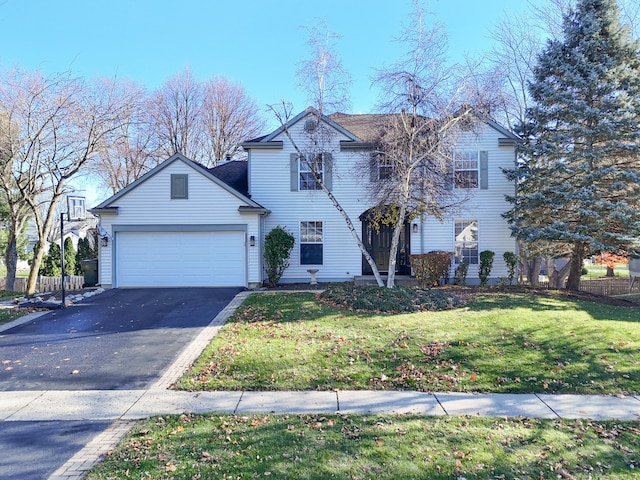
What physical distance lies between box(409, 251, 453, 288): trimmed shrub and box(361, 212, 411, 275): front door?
1.84 m

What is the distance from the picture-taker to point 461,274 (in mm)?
14453

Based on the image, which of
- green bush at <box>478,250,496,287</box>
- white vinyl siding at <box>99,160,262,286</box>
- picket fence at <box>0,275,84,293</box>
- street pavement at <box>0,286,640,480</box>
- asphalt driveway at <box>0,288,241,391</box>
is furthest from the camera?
picket fence at <box>0,275,84,293</box>

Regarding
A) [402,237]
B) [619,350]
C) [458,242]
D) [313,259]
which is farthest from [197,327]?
[458,242]

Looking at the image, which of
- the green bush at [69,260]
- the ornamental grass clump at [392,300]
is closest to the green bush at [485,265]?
the ornamental grass clump at [392,300]

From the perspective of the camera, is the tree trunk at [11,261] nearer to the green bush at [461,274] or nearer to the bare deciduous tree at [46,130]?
the bare deciduous tree at [46,130]

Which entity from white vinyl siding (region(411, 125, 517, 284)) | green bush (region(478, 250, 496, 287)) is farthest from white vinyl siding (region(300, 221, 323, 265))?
green bush (region(478, 250, 496, 287))

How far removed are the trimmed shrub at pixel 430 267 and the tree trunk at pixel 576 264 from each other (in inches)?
161

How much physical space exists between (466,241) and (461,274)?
4.41 ft

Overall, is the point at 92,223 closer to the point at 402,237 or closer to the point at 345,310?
the point at 402,237

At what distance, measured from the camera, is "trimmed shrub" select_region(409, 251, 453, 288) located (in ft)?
43.4

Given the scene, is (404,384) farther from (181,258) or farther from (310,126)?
(181,258)

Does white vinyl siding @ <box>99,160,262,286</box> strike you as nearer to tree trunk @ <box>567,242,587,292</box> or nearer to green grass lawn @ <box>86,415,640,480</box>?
green grass lawn @ <box>86,415,640,480</box>

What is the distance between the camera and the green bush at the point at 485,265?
14.2 m

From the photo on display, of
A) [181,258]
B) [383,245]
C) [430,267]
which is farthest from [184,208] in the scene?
[430,267]
